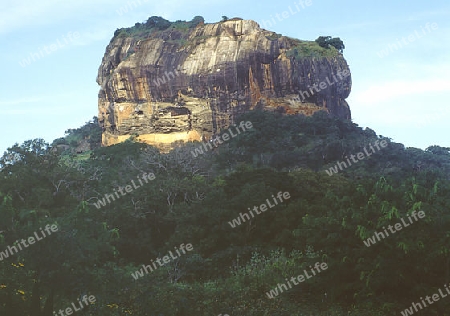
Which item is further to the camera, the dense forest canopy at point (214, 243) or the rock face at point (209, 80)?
the rock face at point (209, 80)

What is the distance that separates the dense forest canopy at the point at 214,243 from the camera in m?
17.6

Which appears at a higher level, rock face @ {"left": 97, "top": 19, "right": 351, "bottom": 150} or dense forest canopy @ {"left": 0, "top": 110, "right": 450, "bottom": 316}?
rock face @ {"left": 97, "top": 19, "right": 351, "bottom": 150}

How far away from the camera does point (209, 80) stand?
54.2m

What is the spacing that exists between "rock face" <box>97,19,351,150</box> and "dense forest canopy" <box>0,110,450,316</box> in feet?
60.5

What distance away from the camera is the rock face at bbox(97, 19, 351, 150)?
179 feet

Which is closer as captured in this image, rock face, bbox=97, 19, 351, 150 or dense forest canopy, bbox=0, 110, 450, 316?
dense forest canopy, bbox=0, 110, 450, 316

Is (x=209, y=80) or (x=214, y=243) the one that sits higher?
(x=209, y=80)

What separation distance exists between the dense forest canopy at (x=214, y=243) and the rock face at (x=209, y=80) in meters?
18.4

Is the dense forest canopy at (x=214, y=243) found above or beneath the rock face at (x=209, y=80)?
beneath

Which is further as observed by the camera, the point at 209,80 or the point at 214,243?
the point at 209,80

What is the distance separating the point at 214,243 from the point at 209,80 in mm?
30488

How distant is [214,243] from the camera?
83.5ft

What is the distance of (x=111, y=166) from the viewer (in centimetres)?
4425

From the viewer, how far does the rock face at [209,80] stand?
5450 centimetres
